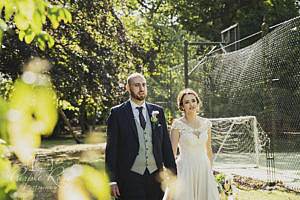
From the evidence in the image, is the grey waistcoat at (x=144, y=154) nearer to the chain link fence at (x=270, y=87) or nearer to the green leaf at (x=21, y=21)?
the green leaf at (x=21, y=21)

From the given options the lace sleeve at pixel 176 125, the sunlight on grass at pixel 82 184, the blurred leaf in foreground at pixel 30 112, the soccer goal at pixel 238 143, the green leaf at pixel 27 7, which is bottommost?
the soccer goal at pixel 238 143

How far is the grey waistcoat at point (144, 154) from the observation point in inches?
157

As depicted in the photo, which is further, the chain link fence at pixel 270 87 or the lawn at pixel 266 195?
the chain link fence at pixel 270 87

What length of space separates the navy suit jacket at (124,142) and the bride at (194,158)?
48.2 inches

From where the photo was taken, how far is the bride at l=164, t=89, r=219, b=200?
5.35 metres

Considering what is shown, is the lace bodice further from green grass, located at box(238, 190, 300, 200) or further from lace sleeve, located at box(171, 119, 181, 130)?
green grass, located at box(238, 190, 300, 200)

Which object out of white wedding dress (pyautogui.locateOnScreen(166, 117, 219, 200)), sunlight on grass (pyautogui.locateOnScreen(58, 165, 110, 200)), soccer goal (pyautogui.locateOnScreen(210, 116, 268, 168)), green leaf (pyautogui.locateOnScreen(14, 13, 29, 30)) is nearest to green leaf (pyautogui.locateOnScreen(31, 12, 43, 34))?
green leaf (pyautogui.locateOnScreen(14, 13, 29, 30))

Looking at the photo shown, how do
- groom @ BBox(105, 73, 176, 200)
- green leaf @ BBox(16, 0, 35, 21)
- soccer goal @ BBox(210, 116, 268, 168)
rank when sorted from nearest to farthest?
green leaf @ BBox(16, 0, 35, 21) → groom @ BBox(105, 73, 176, 200) → soccer goal @ BBox(210, 116, 268, 168)

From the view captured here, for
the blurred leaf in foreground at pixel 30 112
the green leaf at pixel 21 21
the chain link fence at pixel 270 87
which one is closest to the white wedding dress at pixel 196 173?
the chain link fence at pixel 270 87

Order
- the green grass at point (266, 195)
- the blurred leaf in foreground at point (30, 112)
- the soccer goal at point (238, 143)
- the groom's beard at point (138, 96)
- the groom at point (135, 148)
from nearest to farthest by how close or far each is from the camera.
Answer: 1. the blurred leaf in foreground at point (30, 112)
2. the groom at point (135, 148)
3. the groom's beard at point (138, 96)
4. the green grass at point (266, 195)
5. the soccer goal at point (238, 143)

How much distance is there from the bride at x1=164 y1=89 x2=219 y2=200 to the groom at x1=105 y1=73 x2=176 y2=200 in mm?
1228

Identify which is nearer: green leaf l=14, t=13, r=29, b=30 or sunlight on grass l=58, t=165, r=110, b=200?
sunlight on grass l=58, t=165, r=110, b=200

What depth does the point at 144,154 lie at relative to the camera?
13.2ft

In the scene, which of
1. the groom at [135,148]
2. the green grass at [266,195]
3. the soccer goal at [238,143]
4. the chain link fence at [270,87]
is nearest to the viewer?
the groom at [135,148]
